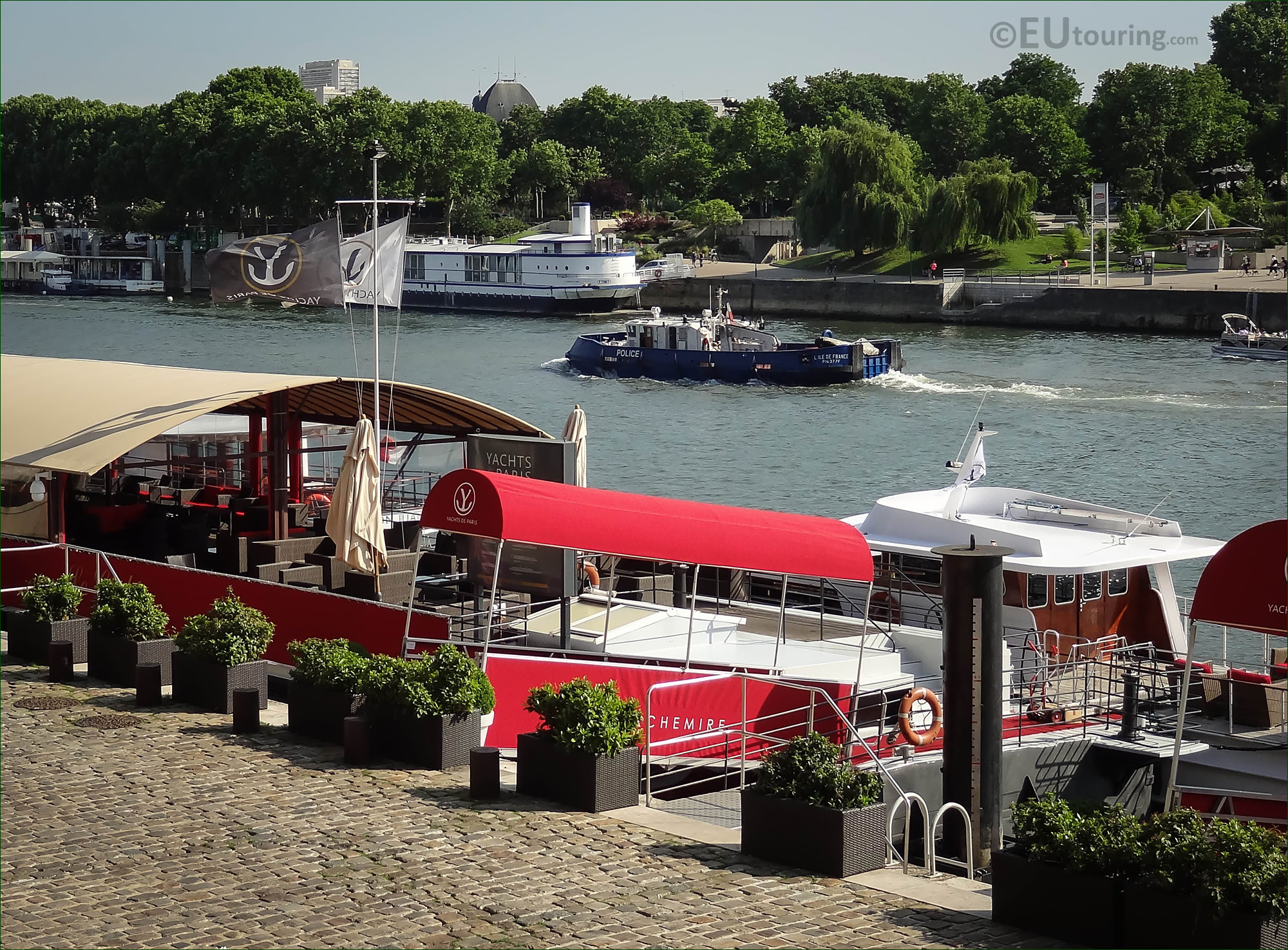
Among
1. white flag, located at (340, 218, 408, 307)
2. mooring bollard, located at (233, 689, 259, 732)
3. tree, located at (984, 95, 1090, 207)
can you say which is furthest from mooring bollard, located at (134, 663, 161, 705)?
tree, located at (984, 95, 1090, 207)

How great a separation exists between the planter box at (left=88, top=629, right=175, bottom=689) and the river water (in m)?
15.1

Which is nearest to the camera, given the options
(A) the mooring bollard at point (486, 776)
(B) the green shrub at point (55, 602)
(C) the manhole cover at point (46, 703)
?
(A) the mooring bollard at point (486, 776)

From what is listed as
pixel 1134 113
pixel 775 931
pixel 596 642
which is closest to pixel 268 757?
pixel 596 642

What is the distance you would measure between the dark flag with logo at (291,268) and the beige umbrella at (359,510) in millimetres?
3572

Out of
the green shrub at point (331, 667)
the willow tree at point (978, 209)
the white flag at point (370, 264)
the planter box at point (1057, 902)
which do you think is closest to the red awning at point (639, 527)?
the green shrub at point (331, 667)

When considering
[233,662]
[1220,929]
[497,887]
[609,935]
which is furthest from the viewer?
[233,662]

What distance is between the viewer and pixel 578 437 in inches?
694

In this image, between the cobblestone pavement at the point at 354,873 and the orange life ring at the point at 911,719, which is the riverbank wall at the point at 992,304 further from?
the cobblestone pavement at the point at 354,873

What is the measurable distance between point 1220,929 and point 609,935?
2830 millimetres

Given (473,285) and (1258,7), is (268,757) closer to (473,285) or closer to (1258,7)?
(473,285)

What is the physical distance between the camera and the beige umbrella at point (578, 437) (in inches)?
686

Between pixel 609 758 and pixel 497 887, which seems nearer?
pixel 497 887

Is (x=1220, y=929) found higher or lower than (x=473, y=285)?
lower

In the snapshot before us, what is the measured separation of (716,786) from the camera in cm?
1267
